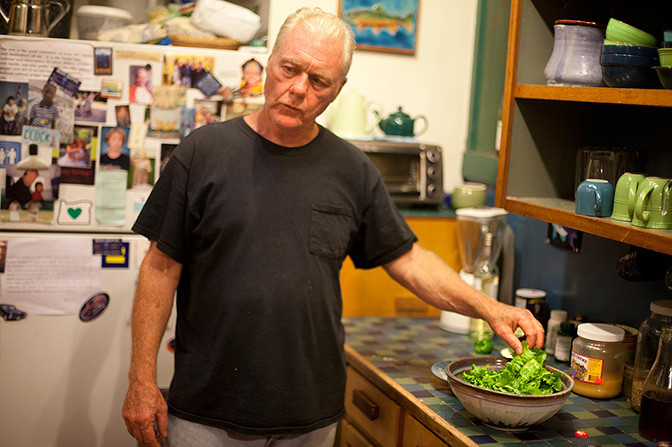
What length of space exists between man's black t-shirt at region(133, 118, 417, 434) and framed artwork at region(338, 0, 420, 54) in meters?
1.46

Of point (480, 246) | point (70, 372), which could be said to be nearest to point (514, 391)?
point (480, 246)

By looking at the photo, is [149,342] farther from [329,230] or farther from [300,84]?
[300,84]

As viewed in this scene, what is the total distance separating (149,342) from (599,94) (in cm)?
119

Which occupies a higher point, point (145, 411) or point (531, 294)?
point (531, 294)

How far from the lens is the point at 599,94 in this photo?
1.65 meters

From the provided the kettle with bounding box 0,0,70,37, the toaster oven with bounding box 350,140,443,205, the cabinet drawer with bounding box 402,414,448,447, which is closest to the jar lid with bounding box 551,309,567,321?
Result: the cabinet drawer with bounding box 402,414,448,447

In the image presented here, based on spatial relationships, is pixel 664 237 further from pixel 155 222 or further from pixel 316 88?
pixel 155 222

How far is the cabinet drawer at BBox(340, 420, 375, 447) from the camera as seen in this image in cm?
214

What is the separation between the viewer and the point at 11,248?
89.1 inches

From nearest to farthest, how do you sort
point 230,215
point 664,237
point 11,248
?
point 664,237, point 230,215, point 11,248

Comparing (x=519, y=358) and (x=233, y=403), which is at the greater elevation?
(x=519, y=358)

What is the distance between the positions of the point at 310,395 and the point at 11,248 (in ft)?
3.92

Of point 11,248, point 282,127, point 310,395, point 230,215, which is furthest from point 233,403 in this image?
point 11,248

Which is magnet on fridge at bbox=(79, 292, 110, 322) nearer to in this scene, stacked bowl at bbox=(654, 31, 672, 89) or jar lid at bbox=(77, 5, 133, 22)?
jar lid at bbox=(77, 5, 133, 22)
